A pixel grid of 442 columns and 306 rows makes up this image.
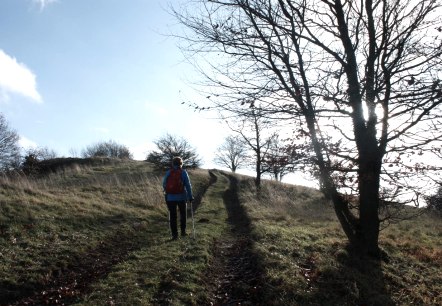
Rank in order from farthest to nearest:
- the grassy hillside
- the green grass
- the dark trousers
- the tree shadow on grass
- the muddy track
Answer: the dark trousers < the green grass < the tree shadow on grass < the grassy hillside < the muddy track

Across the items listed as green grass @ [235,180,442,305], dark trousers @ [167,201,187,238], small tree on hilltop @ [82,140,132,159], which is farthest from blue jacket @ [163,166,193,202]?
small tree on hilltop @ [82,140,132,159]

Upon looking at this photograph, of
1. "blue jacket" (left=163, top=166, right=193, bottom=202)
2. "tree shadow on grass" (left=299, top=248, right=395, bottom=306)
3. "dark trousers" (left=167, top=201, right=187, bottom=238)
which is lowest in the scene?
"tree shadow on grass" (left=299, top=248, right=395, bottom=306)

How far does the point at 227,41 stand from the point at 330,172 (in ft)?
14.1

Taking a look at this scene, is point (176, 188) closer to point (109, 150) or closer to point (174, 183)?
point (174, 183)

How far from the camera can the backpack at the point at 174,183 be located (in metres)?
12.4

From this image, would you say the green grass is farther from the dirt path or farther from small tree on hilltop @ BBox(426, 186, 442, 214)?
small tree on hilltop @ BBox(426, 186, 442, 214)

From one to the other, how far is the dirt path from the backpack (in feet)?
6.40

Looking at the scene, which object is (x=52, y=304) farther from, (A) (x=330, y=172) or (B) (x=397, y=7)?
(B) (x=397, y=7)

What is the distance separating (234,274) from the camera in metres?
9.08

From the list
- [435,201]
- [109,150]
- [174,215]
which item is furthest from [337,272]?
[109,150]

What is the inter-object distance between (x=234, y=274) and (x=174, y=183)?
4.10 m

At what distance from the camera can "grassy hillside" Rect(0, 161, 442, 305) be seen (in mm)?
7395

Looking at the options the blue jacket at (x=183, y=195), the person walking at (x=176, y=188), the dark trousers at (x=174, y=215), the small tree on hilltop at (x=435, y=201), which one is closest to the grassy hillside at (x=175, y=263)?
the dark trousers at (x=174, y=215)

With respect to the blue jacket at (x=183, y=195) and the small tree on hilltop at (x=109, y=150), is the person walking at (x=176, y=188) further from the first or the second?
the small tree on hilltop at (x=109, y=150)
